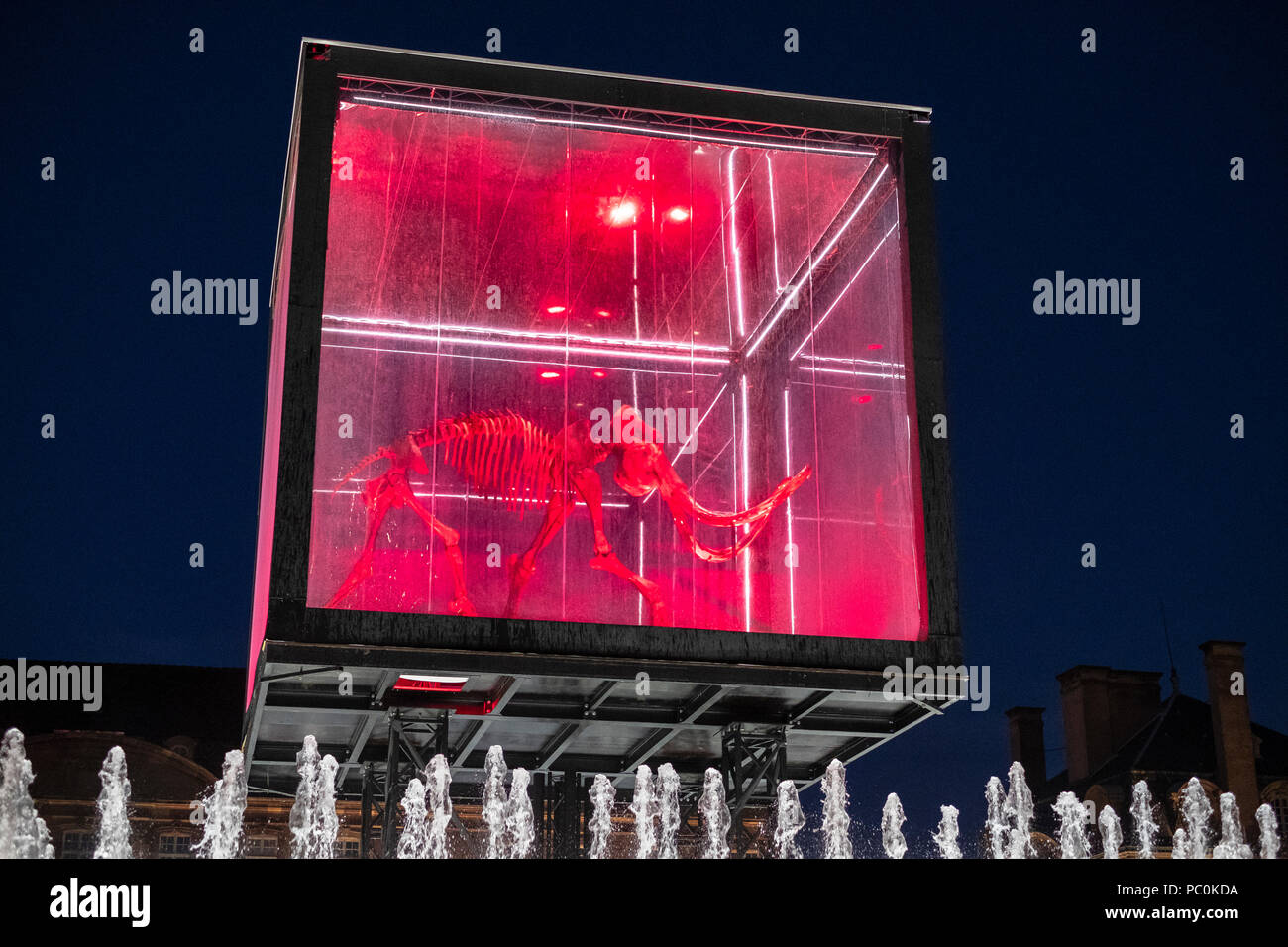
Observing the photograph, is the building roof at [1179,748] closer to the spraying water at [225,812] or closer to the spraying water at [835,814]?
the spraying water at [835,814]

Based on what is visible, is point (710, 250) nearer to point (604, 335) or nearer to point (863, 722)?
point (604, 335)

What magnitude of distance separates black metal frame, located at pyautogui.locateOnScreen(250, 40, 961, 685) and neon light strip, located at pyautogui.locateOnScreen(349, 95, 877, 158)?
31cm

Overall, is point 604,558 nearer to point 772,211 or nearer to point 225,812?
point 772,211

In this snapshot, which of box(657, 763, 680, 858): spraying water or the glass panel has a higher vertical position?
the glass panel

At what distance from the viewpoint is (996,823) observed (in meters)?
42.7

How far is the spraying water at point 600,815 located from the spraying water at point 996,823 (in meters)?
9.97

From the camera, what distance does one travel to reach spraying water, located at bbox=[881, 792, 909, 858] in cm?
2770

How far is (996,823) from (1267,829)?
14577mm

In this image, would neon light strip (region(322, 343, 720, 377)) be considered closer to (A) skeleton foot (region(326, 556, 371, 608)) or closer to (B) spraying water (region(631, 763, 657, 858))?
(A) skeleton foot (region(326, 556, 371, 608))

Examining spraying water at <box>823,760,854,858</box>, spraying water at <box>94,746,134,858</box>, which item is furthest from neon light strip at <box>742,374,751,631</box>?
spraying water at <box>94,746,134,858</box>

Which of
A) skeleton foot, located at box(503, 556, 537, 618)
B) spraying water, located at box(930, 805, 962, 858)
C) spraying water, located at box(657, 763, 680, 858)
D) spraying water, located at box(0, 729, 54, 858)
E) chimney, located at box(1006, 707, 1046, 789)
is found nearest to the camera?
skeleton foot, located at box(503, 556, 537, 618)

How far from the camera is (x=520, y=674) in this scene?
2070 cm

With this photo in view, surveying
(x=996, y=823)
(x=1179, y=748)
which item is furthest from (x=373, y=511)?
(x=1179, y=748)
